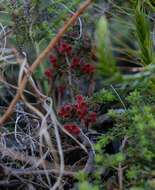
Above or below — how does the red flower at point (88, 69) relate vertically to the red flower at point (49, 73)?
above

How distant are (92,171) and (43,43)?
789mm

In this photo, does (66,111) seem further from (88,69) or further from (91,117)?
(88,69)

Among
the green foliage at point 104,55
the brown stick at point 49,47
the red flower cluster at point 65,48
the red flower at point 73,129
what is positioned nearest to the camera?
the green foliage at point 104,55

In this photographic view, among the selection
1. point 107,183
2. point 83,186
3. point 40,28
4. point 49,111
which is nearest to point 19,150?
point 49,111

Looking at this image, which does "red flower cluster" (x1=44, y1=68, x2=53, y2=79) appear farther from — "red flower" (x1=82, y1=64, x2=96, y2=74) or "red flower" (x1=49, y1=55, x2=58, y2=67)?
"red flower" (x1=82, y1=64, x2=96, y2=74)

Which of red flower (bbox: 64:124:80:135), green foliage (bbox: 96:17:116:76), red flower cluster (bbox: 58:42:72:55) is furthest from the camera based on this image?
red flower cluster (bbox: 58:42:72:55)

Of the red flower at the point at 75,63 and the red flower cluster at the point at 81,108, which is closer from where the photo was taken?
the red flower cluster at the point at 81,108

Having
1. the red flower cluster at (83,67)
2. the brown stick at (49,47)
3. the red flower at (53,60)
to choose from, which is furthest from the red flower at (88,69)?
the brown stick at (49,47)

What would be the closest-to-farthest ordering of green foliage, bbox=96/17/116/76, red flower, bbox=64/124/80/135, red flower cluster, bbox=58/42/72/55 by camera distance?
green foliage, bbox=96/17/116/76
red flower, bbox=64/124/80/135
red flower cluster, bbox=58/42/72/55

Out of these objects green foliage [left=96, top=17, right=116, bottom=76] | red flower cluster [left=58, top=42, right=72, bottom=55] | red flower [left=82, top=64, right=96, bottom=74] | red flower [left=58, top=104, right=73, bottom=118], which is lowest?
red flower [left=58, top=104, right=73, bottom=118]

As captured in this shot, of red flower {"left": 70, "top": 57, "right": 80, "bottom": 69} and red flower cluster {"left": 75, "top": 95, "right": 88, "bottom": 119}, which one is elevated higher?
red flower {"left": 70, "top": 57, "right": 80, "bottom": 69}

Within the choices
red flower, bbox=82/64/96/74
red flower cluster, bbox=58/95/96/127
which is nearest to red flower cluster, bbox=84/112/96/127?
red flower cluster, bbox=58/95/96/127

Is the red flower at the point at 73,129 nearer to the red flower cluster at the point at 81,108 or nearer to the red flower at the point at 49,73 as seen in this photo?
the red flower cluster at the point at 81,108

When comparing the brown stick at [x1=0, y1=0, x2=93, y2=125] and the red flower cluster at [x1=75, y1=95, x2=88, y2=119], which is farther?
the red flower cluster at [x1=75, y1=95, x2=88, y2=119]
